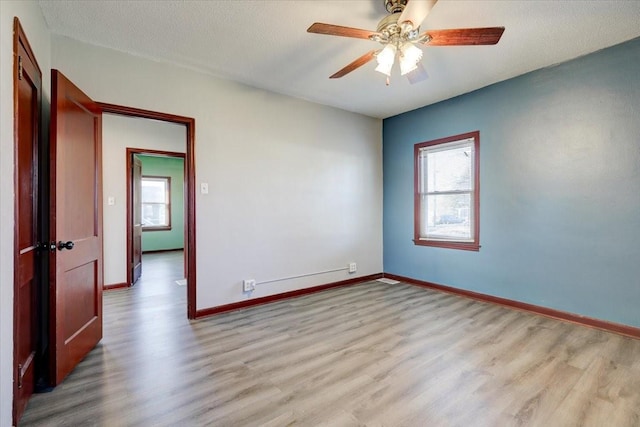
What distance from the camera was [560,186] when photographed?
3.03m

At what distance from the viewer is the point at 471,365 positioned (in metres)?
2.13

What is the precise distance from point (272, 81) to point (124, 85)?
56.8 inches

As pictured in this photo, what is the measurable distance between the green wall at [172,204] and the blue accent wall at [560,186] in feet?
22.5

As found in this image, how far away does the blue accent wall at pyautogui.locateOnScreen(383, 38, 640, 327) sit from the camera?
266cm

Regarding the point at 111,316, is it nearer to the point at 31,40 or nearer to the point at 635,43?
the point at 31,40

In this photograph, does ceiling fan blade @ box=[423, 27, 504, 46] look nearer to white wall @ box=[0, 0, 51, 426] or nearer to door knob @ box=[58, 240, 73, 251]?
white wall @ box=[0, 0, 51, 426]

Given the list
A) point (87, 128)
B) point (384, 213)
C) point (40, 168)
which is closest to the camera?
point (40, 168)

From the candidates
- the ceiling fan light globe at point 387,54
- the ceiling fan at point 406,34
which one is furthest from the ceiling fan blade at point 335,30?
the ceiling fan light globe at point 387,54

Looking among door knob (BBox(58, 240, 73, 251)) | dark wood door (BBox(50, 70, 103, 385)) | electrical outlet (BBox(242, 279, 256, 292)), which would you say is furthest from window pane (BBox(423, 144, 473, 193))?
door knob (BBox(58, 240, 73, 251))

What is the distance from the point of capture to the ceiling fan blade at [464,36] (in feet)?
5.86

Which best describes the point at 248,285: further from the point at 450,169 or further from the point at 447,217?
the point at 450,169

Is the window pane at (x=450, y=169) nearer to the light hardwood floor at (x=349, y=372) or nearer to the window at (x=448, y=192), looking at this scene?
the window at (x=448, y=192)

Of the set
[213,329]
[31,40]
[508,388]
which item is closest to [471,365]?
[508,388]

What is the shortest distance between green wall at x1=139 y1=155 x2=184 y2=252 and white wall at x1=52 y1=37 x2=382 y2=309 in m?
5.05
